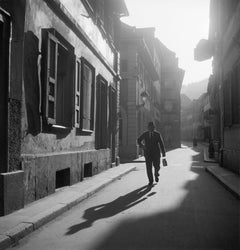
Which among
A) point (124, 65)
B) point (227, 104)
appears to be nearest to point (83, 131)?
point (227, 104)

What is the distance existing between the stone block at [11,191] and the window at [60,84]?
1955 millimetres

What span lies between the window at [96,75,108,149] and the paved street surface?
5.13 metres

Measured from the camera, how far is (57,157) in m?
8.17

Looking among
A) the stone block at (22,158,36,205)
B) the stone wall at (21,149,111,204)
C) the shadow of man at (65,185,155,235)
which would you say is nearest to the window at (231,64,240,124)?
the stone wall at (21,149,111,204)

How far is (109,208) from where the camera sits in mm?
6637

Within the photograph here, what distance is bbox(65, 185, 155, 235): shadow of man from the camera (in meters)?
5.32

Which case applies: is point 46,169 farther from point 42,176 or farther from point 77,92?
point 77,92

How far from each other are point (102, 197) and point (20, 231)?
3467 millimetres

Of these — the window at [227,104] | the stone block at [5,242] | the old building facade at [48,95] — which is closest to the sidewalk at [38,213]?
the stone block at [5,242]

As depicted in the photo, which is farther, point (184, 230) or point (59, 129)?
point (59, 129)

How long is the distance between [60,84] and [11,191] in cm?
404

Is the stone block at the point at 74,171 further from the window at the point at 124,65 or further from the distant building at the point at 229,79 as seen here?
the window at the point at 124,65

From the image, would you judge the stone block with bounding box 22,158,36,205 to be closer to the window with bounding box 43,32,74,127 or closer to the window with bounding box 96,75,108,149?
the window with bounding box 43,32,74,127

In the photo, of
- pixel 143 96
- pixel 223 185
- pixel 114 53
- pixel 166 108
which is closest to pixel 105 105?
pixel 114 53
